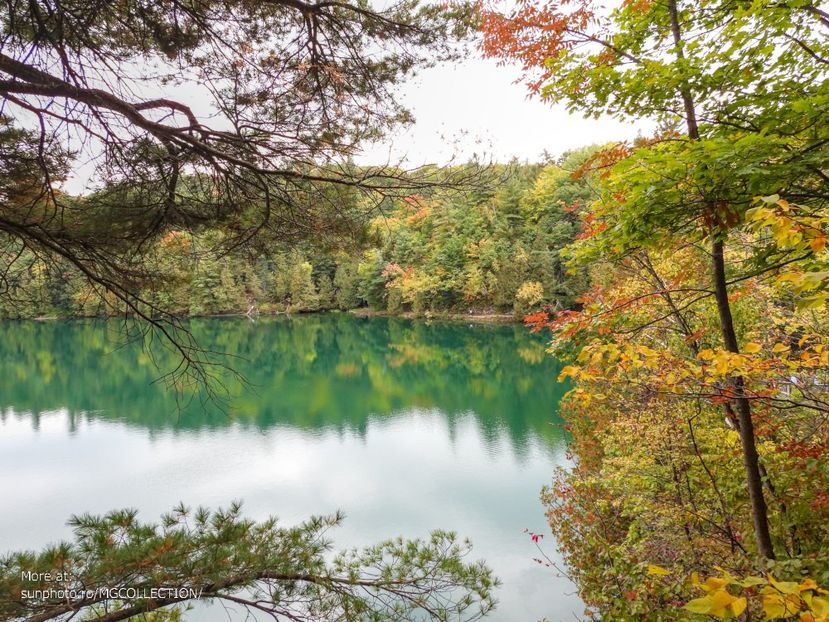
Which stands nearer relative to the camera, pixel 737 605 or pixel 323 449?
pixel 737 605

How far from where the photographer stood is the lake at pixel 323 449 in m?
8.35

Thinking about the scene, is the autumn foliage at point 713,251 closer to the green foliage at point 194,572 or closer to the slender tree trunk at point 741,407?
the slender tree trunk at point 741,407

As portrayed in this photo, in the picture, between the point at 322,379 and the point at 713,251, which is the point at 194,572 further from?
the point at 322,379

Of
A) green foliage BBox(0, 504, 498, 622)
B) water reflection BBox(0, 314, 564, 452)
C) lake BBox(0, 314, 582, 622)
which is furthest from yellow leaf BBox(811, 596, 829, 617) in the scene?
water reflection BBox(0, 314, 564, 452)

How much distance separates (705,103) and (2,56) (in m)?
3.62

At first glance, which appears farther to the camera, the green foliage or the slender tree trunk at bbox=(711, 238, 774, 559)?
the slender tree trunk at bbox=(711, 238, 774, 559)

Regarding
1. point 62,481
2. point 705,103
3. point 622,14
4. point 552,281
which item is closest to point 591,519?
point 705,103

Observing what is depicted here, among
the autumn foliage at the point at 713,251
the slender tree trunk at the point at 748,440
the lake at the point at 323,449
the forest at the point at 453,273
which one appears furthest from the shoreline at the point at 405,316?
the slender tree trunk at the point at 748,440

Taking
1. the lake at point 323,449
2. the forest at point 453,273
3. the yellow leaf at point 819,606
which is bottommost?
the lake at point 323,449

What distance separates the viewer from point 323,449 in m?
12.4

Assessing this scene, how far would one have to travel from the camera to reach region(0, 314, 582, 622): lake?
8352mm

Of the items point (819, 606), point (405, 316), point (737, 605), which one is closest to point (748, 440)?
point (819, 606)

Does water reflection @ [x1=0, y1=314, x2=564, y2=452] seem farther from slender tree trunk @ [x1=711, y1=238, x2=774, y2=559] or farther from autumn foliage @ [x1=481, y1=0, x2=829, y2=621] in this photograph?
slender tree trunk @ [x1=711, y1=238, x2=774, y2=559]

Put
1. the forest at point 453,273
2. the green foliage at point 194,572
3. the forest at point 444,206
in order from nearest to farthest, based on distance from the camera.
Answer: the green foliage at point 194,572 < the forest at point 444,206 < the forest at point 453,273
